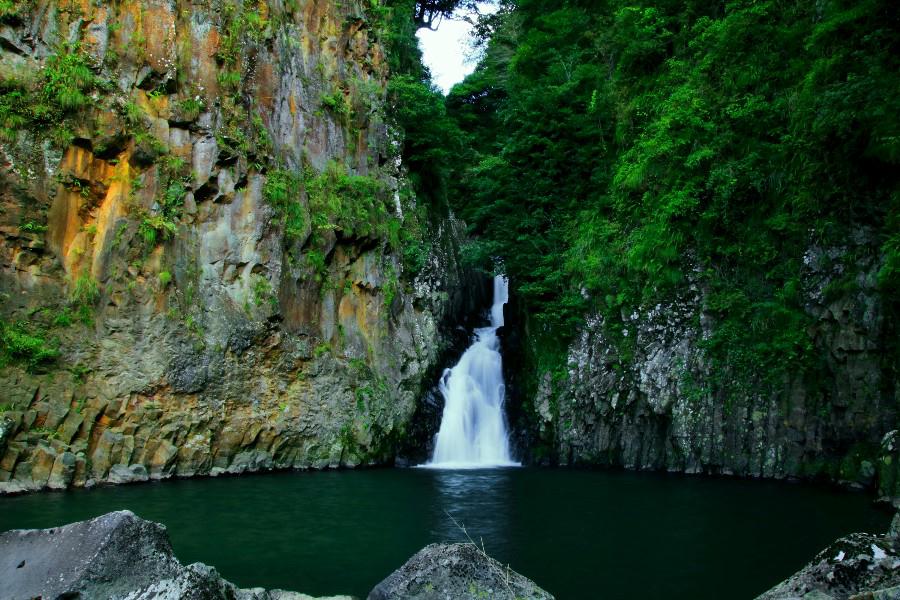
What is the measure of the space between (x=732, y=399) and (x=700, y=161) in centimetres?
629

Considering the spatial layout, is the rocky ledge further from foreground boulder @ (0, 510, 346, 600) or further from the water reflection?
the water reflection

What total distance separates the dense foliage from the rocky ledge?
34.4 ft

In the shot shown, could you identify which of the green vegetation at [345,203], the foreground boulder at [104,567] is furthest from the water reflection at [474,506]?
the green vegetation at [345,203]

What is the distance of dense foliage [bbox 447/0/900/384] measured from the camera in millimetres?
14148

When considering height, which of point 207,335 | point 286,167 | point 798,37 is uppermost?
point 798,37

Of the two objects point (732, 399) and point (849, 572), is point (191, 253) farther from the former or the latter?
point (849, 572)

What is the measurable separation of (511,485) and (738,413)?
19.3 feet

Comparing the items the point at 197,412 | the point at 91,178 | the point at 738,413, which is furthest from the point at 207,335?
the point at 738,413

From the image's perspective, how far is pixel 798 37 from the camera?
1638 centimetres

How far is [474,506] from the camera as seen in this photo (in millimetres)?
12711

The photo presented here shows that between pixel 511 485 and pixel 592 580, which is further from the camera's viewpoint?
pixel 511 485

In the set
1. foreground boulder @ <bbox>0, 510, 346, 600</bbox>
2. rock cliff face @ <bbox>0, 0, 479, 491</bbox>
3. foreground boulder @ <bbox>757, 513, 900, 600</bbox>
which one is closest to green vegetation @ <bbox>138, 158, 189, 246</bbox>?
rock cliff face @ <bbox>0, 0, 479, 491</bbox>

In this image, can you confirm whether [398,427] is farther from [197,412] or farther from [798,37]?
[798,37]

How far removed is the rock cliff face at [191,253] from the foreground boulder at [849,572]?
13776mm
